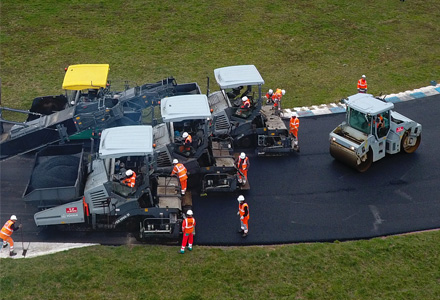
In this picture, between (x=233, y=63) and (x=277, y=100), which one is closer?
(x=277, y=100)

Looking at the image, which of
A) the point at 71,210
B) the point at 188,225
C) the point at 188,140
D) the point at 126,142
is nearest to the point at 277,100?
the point at 188,140

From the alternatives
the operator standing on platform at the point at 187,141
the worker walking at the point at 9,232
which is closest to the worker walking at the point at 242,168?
the operator standing on platform at the point at 187,141

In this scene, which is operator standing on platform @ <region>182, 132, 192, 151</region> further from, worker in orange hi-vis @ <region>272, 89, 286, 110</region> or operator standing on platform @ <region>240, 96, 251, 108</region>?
worker in orange hi-vis @ <region>272, 89, 286, 110</region>

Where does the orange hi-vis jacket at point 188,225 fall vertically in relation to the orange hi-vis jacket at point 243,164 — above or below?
below

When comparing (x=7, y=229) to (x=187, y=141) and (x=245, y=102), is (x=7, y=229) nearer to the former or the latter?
(x=187, y=141)

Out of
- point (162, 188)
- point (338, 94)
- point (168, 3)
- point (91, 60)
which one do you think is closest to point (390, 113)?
point (338, 94)

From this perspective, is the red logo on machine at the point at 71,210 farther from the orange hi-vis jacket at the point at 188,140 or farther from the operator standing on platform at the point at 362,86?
the operator standing on platform at the point at 362,86
